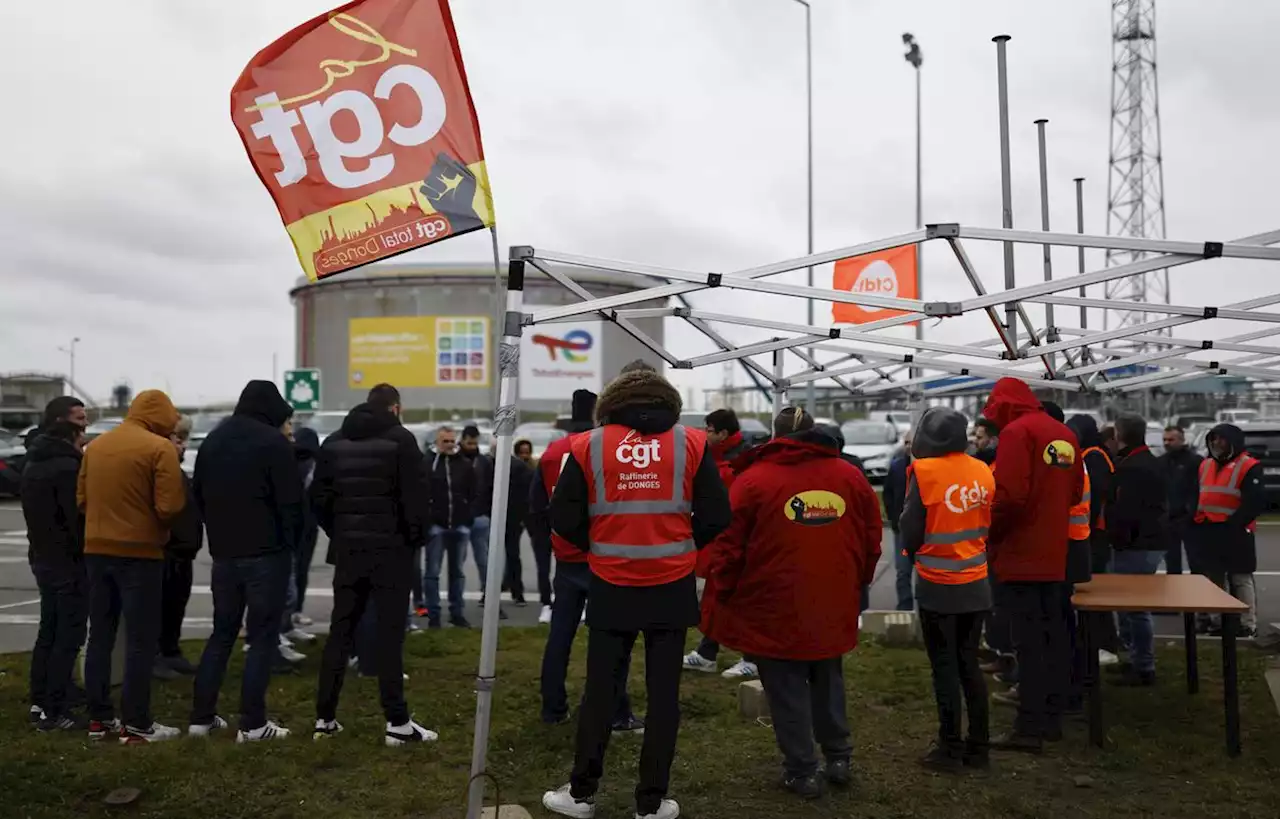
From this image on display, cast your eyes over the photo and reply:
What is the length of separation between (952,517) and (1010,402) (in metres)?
0.95

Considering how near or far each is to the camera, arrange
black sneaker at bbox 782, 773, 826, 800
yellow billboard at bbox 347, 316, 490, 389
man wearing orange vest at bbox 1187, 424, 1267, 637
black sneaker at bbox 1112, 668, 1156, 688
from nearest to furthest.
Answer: black sneaker at bbox 782, 773, 826, 800
black sneaker at bbox 1112, 668, 1156, 688
man wearing orange vest at bbox 1187, 424, 1267, 637
yellow billboard at bbox 347, 316, 490, 389

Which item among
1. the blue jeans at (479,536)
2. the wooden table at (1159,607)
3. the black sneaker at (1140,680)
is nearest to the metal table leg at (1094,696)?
the wooden table at (1159,607)

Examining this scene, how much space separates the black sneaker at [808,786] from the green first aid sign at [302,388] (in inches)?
800

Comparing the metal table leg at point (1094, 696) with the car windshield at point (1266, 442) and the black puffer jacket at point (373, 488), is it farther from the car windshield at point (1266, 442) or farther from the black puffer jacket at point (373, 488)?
the car windshield at point (1266, 442)

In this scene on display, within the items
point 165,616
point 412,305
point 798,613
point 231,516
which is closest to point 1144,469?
point 798,613

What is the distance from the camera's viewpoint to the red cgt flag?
493cm

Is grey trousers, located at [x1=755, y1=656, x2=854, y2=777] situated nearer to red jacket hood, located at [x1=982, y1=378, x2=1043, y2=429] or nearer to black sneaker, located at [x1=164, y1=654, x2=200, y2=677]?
red jacket hood, located at [x1=982, y1=378, x2=1043, y2=429]

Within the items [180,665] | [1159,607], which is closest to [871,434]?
[180,665]

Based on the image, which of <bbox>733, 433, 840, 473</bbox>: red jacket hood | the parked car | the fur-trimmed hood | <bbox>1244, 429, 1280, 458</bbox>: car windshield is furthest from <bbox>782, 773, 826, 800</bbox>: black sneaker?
the parked car

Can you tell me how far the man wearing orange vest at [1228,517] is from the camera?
9.19 metres

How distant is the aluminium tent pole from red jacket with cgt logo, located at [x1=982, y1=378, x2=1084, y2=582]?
2.82 metres

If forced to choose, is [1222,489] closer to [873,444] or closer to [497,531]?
[497,531]

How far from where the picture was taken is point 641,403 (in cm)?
486

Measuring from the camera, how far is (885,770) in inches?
229
